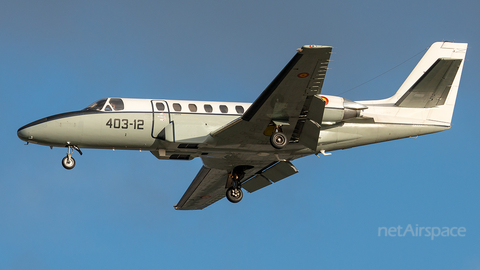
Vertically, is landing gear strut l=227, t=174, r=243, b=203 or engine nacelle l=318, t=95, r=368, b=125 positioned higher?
engine nacelle l=318, t=95, r=368, b=125

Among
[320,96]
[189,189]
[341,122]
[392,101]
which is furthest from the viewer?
[189,189]

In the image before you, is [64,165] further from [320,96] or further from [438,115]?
[438,115]

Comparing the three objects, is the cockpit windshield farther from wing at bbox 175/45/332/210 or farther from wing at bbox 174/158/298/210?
wing at bbox 174/158/298/210

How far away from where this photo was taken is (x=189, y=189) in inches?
1358

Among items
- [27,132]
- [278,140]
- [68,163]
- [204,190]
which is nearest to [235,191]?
[204,190]

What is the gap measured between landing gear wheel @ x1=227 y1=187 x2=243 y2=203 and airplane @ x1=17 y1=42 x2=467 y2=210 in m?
1.55

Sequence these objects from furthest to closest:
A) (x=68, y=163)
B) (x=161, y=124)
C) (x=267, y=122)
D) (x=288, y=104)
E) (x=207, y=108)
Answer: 1. (x=207, y=108)
2. (x=161, y=124)
3. (x=68, y=163)
4. (x=267, y=122)
5. (x=288, y=104)

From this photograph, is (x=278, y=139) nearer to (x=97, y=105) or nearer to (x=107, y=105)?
(x=107, y=105)

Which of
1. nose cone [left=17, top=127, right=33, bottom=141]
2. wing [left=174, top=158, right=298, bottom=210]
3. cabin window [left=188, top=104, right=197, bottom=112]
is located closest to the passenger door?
cabin window [left=188, top=104, right=197, bottom=112]

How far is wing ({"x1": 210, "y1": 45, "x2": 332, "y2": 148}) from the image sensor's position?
22.4 meters

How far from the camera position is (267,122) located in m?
25.8

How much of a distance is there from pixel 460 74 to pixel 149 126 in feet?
54.1

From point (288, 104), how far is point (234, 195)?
7.77 metres

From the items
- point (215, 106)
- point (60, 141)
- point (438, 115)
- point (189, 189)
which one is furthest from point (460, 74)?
point (60, 141)
